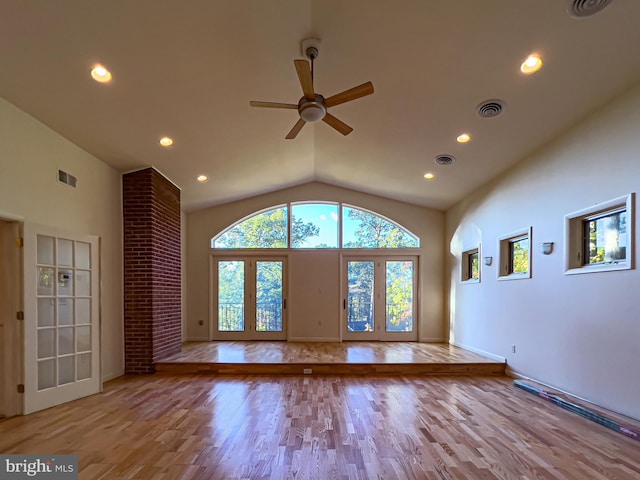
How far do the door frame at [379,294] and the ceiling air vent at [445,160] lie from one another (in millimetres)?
2569

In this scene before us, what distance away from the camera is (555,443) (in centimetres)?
283

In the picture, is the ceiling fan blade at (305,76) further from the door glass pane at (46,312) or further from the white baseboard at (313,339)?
the white baseboard at (313,339)

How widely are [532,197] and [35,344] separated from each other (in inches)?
226

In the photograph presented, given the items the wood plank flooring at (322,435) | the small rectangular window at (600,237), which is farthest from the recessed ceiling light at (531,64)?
the wood plank flooring at (322,435)

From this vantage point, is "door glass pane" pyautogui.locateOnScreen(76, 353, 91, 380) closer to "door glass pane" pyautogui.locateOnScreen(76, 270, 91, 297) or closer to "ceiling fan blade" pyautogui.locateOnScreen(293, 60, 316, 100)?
"door glass pane" pyautogui.locateOnScreen(76, 270, 91, 297)

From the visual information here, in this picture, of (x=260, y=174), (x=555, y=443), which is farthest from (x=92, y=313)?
(x=555, y=443)

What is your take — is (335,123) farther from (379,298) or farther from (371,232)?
(379,298)

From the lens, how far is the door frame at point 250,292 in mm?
7383

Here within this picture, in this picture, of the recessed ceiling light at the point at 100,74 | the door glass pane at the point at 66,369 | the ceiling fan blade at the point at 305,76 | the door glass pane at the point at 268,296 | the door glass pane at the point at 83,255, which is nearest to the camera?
the ceiling fan blade at the point at 305,76

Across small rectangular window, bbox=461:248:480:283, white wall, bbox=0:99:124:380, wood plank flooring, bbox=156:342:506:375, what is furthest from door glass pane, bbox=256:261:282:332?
small rectangular window, bbox=461:248:480:283

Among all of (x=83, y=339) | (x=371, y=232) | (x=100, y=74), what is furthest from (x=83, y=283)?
(x=371, y=232)

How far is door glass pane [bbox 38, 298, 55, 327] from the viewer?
3.64 metres

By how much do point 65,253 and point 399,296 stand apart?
5.72 meters

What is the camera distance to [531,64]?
314 cm
